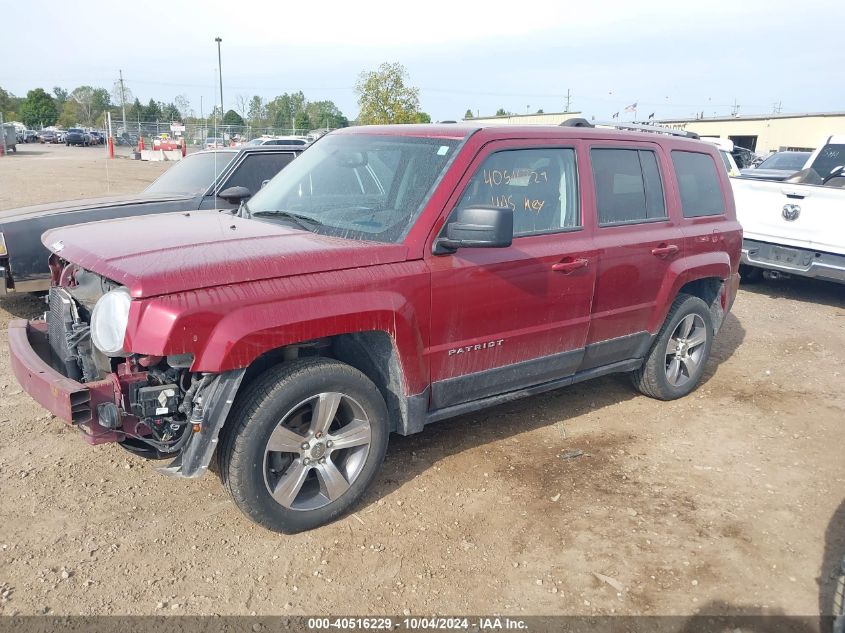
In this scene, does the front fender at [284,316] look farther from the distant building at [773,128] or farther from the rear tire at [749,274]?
the distant building at [773,128]

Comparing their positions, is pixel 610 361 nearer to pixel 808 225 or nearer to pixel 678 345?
pixel 678 345

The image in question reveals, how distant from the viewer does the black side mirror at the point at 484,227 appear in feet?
10.8

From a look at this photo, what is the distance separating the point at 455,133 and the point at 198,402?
200 centimetres

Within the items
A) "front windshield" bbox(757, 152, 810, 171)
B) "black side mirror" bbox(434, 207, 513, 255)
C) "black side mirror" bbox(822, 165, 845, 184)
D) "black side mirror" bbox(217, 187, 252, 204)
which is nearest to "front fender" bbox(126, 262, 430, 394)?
"black side mirror" bbox(434, 207, 513, 255)

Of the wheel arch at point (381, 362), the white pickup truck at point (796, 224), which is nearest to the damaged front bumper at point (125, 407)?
the wheel arch at point (381, 362)

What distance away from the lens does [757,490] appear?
402 centimetres

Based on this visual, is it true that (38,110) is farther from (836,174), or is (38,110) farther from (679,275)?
(679,275)

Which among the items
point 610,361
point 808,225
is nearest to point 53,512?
point 610,361

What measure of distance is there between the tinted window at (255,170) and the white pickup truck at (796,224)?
18.4ft

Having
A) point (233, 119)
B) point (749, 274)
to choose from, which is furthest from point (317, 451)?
point (233, 119)

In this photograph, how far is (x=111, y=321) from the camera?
9.52ft

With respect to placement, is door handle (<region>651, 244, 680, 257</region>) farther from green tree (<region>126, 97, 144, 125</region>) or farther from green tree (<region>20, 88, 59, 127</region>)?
green tree (<region>20, 88, 59, 127</region>)

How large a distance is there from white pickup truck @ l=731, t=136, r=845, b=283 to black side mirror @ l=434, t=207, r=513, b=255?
19.8 ft

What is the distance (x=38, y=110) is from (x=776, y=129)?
77.3m
